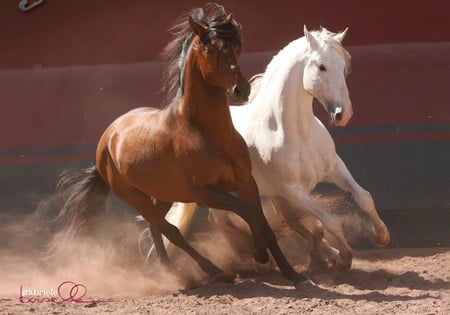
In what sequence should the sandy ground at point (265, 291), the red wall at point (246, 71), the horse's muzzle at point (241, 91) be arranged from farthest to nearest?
the red wall at point (246, 71) < the horse's muzzle at point (241, 91) < the sandy ground at point (265, 291)

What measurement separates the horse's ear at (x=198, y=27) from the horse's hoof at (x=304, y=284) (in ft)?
5.63

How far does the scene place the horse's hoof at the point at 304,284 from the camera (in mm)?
5984

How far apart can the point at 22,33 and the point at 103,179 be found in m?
2.32

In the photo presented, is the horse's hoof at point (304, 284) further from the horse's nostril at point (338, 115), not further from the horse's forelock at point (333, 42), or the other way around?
the horse's forelock at point (333, 42)

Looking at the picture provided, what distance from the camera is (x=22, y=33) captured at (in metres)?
8.96

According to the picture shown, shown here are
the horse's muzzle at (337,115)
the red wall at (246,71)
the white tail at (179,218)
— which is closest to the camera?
the horse's muzzle at (337,115)

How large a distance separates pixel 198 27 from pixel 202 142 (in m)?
0.74

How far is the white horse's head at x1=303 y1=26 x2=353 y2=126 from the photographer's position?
6094mm

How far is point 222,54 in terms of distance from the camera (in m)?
5.75

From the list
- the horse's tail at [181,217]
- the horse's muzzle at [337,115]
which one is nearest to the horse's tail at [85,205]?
the horse's tail at [181,217]

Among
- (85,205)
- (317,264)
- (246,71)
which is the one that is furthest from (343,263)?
(246,71)

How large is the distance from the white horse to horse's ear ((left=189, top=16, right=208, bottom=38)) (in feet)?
2.61

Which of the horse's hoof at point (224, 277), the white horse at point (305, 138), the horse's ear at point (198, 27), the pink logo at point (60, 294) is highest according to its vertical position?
the horse's ear at point (198, 27)

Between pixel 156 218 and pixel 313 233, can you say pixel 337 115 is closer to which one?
pixel 313 233
